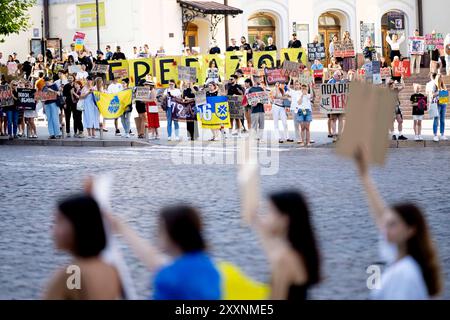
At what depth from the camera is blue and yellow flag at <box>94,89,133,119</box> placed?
31.4 meters

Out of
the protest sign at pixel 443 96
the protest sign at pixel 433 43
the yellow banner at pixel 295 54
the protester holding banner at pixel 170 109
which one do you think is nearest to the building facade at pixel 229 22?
the protest sign at pixel 433 43

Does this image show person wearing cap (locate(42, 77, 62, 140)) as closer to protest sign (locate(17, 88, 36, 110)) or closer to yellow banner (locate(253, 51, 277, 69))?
protest sign (locate(17, 88, 36, 110))

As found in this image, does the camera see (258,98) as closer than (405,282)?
No

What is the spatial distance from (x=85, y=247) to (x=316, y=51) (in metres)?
37.3

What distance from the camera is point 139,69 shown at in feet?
113

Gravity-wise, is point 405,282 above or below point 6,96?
below

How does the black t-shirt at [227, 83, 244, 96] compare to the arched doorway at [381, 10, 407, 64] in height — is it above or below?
below

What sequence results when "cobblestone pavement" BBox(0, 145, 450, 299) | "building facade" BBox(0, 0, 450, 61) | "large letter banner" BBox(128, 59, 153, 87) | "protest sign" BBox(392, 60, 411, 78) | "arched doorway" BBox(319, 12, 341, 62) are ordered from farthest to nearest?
1. "arched doorway" BBox(319, 12, 341, 62)
2. "building facade" BBox(0, 0, 450, 61)
3. "protest sign" BBox(392, 60, 411, 78)
4. "large letter banner" BBox(128, 59, 153, 87)
5. "cobblestone pavement" BBox(0, 145, 450, 299)

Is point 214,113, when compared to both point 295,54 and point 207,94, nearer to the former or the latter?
point 207,94

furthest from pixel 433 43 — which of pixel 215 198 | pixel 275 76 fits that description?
pixel 215 198

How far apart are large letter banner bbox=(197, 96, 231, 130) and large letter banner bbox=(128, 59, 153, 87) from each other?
14.9 feet

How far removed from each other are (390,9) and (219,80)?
64.1ft

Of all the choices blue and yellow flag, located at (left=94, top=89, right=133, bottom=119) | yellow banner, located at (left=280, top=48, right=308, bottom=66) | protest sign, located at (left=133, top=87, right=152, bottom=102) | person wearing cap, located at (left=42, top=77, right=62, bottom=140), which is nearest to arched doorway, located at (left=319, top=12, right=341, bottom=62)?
yellow banner, located at (left=280, top=48, right=308, bottom=66)

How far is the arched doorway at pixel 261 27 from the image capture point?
2002 inches
